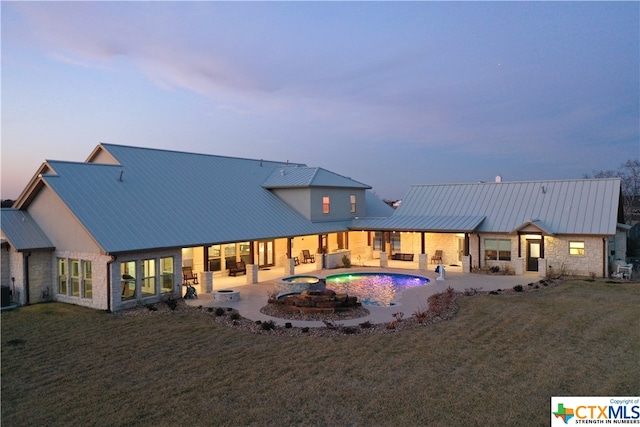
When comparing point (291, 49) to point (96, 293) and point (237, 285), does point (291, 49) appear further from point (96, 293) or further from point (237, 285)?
point (96, 293)

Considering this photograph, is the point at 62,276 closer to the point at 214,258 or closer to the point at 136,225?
the point at 136,225

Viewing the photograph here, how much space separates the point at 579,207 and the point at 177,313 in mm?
22287

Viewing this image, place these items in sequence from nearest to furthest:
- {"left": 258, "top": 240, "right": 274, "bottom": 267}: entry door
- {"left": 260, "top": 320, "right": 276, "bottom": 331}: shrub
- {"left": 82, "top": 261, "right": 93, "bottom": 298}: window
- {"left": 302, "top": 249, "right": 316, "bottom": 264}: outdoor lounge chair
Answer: {"left": 260, "top": 320, "right": 276, "bottom": 331}: shrub < {"left": 82, "top": 261, "right": 93, "bottom": 298}: window < {"left": 258, "top": 240, "right": 274, "bottom": 267}: entry door < {"left": 302, "top": 249, "right": 316, "bottom": 264}: outdoor lounge chair

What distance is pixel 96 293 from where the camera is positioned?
680 inches

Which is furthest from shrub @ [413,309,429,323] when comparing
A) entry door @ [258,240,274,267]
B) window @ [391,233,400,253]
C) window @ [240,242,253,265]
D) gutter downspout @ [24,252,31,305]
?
window @ [391,233,400,253]

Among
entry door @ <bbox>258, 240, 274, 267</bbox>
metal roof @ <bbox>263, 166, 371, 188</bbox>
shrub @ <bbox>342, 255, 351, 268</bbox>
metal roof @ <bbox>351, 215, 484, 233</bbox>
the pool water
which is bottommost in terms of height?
the pool water

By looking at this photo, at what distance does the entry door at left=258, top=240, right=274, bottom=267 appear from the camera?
27.6 metres

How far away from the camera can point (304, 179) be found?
29359 mm

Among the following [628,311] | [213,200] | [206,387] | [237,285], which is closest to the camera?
[206,387]

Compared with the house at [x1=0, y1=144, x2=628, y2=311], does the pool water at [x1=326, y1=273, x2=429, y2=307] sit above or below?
below

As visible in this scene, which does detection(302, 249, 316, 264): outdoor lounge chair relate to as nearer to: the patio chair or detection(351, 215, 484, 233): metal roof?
detection(351, 215, 484, 233): metal roof

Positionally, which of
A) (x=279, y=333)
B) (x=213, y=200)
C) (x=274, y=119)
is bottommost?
(x=279, y=333)

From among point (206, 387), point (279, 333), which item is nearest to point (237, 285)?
point (279, 333)

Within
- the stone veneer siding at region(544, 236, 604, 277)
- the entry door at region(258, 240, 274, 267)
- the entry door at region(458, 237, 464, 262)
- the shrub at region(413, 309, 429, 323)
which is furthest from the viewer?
the entry door at region(458, 237, 464, 262)
